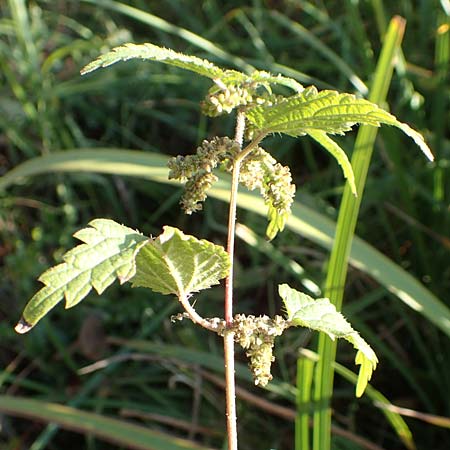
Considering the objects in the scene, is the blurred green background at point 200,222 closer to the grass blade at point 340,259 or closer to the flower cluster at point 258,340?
the grass blade at point 340,259

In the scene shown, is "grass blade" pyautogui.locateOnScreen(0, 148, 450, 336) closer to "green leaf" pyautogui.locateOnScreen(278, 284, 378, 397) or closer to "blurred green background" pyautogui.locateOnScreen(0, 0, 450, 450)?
"blurred green background" pyautogui.locateOnScreen(0, 0, 450, 450)

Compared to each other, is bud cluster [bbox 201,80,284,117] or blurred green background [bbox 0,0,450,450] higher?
blurred green background [bbox 0,0,450,450]

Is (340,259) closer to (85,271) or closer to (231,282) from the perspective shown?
(231,282)

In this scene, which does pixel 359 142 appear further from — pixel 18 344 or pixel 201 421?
pixel 18 344

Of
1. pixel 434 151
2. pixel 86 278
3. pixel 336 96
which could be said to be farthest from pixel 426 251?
pixel 86 278

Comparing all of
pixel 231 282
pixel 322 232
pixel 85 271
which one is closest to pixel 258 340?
pixel 231 282

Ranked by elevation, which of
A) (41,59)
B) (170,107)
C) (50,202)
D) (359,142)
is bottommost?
(359,142)

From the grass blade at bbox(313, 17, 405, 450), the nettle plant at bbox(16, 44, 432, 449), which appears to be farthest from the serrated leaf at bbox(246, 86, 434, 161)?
the grass blade at bbox(313, 17, 405, 450)
